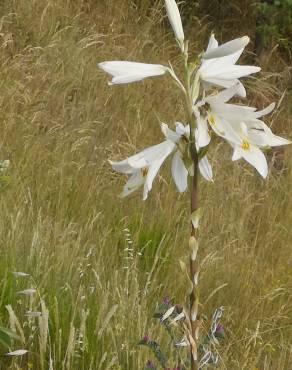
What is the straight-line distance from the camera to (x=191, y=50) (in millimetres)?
6672

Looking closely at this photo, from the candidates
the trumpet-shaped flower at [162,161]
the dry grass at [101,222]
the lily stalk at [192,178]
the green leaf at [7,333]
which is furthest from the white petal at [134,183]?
the green leaf at [7,333]

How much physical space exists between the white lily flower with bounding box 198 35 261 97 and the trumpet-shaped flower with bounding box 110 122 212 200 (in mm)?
90

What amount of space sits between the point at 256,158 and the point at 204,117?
0.12 metres

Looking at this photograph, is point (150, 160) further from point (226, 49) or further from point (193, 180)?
point (226, 49)

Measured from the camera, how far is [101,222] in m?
3.52

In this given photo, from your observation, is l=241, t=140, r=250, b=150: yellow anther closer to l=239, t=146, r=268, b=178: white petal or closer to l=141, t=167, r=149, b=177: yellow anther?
l=239, t=146, r=268, b=178: white petal

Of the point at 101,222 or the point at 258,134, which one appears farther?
the point at 101,222

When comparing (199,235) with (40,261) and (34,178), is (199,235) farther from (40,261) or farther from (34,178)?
(40,261)

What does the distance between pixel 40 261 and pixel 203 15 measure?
199 inches

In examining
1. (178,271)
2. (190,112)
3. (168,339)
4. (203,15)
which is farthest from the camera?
(203,15)

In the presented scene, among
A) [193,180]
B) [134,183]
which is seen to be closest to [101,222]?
[134,183]

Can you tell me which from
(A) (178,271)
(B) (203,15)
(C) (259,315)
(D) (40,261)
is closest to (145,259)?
(A) (178,271)

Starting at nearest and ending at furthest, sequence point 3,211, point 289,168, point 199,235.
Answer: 1. point 3,211
2. point 199,235
3. point 289,168

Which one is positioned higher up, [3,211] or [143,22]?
[3,211]
